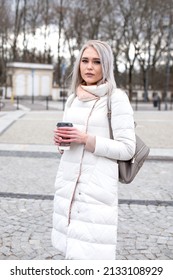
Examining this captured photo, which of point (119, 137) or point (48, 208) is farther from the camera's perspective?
point (48, 208)

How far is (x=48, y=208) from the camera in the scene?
5246 mm

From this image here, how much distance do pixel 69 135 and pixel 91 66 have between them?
44 cm

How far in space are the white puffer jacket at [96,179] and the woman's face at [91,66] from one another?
75 mm

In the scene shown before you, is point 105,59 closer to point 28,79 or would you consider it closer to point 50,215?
point 50,215

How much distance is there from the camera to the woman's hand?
224 centimetres

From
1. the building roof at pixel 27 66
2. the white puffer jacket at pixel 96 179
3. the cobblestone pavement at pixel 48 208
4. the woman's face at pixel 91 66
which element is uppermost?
the building roof at pixel 27 66

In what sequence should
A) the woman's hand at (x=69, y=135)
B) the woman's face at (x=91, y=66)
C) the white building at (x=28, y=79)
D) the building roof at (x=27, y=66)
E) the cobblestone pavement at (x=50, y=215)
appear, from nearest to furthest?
1. the woman's hand at (x=69, y=135)
2. the woman's face at (x=91, y=66)
3. the cobblestone pavement at (x=50, y=215)
4. the building roof at (x=27, y=66)
5. the white building at (x=28, y=79)

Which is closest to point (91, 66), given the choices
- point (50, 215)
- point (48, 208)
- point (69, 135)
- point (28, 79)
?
point (69, 135)

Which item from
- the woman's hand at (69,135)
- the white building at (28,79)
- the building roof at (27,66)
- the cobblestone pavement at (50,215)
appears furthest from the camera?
the white building at (28,79)

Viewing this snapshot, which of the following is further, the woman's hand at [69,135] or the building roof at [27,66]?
the building roof at [27,66]

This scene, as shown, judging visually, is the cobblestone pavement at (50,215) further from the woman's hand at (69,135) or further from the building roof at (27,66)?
the building roof at (27,66)

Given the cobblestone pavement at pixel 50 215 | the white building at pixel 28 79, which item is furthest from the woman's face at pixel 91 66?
the white building at pixel 28 79

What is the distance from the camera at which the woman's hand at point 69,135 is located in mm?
2244

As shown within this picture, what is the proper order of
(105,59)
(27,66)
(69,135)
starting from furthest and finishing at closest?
(27,66), (105,59), (69,135)
